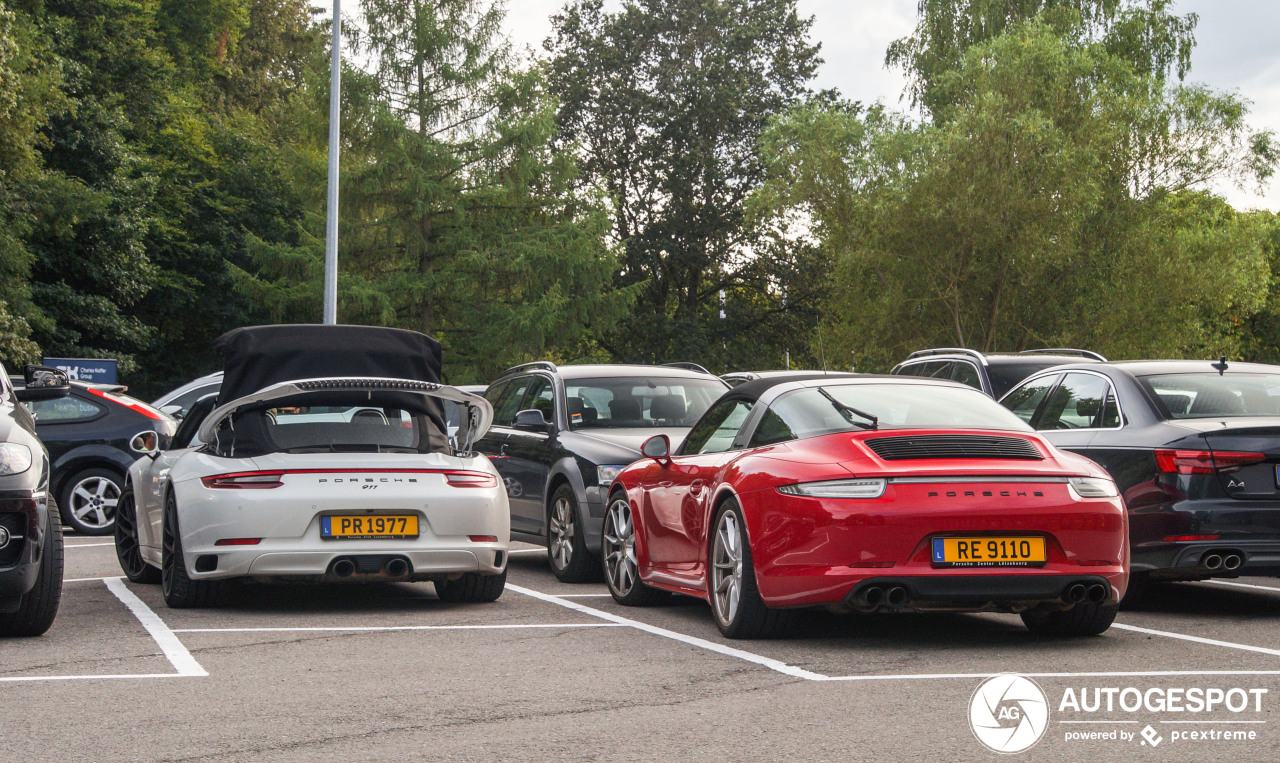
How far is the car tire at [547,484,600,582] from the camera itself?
36.3 ft

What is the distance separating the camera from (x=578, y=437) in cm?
1165

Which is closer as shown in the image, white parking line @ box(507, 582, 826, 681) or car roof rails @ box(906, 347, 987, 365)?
white parking line @ box(507, 582, 826, 681)

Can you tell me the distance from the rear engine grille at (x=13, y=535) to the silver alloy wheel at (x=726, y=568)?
3.52 meters

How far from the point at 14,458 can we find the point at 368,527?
2.09 meters

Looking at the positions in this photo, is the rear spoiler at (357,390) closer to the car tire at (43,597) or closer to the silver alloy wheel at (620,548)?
the silver alloy wheel at (620,548)

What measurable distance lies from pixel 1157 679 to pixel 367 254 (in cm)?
4138

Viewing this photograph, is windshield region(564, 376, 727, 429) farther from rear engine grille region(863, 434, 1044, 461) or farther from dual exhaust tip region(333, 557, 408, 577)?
rear engine grille region(863, 434, 1044, 461)

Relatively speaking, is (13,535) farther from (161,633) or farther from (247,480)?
(247,480)

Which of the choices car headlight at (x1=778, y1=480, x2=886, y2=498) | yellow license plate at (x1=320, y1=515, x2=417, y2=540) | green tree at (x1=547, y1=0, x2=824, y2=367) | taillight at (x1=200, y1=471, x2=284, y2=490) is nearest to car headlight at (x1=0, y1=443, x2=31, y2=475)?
taillight at (x1=200, y1=471, x2=284, y2=490)

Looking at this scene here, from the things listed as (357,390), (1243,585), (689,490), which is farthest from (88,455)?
(1243,585)

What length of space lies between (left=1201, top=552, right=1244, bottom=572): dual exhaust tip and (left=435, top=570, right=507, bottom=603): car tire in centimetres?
422

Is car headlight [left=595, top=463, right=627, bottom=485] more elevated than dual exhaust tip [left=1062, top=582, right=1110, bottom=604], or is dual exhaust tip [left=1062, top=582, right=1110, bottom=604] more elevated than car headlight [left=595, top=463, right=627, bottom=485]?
car headlight [left=595, top=463, right=627, bottom=485]

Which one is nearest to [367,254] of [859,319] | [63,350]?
[63,350]

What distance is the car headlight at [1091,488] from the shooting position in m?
7.23
